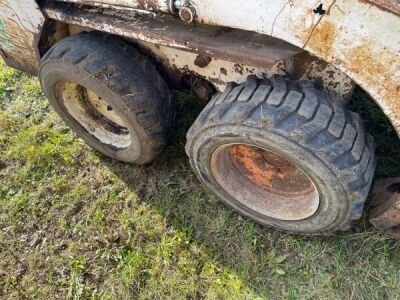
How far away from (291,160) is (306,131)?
188 mm

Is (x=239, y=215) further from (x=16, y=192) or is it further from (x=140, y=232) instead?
(x=16, y=192)

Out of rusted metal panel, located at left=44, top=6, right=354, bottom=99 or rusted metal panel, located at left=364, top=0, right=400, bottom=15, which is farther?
rusted metal panel, located at left=44, top=6, right=354, bottom=99

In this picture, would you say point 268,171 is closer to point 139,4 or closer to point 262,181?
point 262,181

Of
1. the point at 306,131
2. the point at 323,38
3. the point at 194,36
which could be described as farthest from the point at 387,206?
the point at 194,36

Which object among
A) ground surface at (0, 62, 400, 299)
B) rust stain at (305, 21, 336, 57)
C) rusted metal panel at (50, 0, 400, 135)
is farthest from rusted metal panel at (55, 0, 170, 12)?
ground surface at (0, 62, 400, 299)

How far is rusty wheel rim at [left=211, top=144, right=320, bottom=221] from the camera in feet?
8.02

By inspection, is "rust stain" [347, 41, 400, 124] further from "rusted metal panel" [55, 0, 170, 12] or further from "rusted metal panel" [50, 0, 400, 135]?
"rusted metal panel" [55, 0, 170, 12]

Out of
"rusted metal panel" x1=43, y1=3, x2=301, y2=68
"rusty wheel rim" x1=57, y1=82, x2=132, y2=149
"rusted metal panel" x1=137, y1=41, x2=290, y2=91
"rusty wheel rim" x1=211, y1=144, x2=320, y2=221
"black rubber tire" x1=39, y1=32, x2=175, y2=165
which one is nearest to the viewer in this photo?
"rusted metal panel" x1=43, y1=3, x2=301, y2=68

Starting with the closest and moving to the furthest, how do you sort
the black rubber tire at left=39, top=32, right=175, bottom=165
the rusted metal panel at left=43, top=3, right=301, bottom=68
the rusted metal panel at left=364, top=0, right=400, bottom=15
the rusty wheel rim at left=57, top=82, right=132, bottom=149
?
1. the rusted metal panel at left=364, top=0, right=400, bottom=15
2. the rusted metal panel at left=43, top=3, right=301, bottom=68
3. the black rubber tire at left=39, top=32, right=175, bottom=165
4. the rusty wheel rim at left=57, top=82, right=132, bottom=149

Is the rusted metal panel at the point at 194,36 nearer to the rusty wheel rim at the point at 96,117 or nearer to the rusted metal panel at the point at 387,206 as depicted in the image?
the rusty wheel rim at the point at 96,117

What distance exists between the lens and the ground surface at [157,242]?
8.10ft

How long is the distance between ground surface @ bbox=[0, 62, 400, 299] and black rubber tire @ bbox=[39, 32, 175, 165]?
533 millimetres

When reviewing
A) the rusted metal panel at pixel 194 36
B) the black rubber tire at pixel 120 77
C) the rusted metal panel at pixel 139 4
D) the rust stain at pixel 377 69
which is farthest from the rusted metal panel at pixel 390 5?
the black rubber tire at pixel 120 77

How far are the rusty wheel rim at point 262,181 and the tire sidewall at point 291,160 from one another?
5 centimetres
